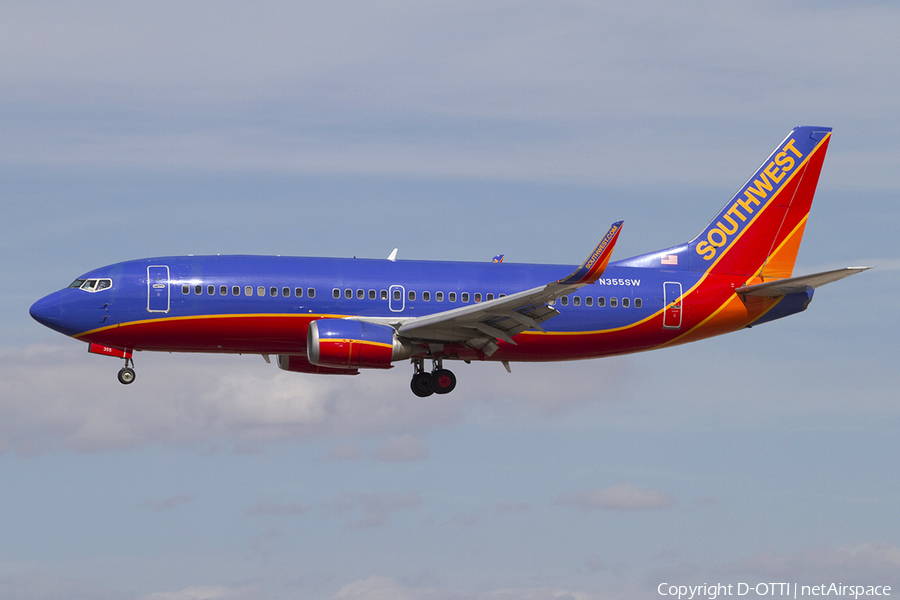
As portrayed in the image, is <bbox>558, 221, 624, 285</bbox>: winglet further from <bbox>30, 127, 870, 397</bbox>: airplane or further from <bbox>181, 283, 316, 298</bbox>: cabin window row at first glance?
<bbox>181, 283, 316, 298</bbox>: cabin window row

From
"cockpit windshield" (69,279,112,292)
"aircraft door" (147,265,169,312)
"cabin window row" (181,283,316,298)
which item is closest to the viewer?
"aircraft door" (147,265,169,312)

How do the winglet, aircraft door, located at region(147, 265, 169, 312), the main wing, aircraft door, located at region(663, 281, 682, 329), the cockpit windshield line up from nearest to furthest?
the winglet
the main wing
aircraft door, located at region(147, 265, 169, 312)
the cockpit windshield
aircraft door, located at region(663, 281, 682, 329)

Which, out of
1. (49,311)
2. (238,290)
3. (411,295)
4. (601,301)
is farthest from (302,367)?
(601,301)

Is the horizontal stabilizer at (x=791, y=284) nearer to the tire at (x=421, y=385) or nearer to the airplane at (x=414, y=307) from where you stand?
the airplane at (x=414, y=307)

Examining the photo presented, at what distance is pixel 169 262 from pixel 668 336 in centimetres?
2069

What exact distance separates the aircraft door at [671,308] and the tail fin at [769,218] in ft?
9.10

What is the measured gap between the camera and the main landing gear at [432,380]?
48.1 metres

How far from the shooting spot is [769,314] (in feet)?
169

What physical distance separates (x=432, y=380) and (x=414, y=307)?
342 centimetres

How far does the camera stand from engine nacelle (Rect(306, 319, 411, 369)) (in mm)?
44312

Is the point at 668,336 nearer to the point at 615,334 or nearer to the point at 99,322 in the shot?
the point at 615,334

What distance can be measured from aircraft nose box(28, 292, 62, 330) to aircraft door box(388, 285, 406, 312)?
12.5 meters

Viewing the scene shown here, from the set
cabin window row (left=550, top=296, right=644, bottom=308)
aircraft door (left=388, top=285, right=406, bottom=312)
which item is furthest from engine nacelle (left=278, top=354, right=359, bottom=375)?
cabin window row (left=550, top=296, right=644, bottom=308)

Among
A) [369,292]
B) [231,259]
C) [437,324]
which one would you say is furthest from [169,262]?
[437,324]
